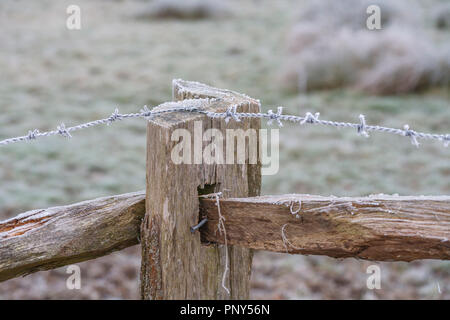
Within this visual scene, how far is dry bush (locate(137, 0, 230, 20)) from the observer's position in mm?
10352

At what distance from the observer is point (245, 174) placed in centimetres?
145

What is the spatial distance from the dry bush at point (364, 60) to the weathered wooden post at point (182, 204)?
5200 millimetres

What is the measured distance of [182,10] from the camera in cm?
1038

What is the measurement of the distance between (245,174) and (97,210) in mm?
439

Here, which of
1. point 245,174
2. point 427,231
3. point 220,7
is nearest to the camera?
point 427,231
